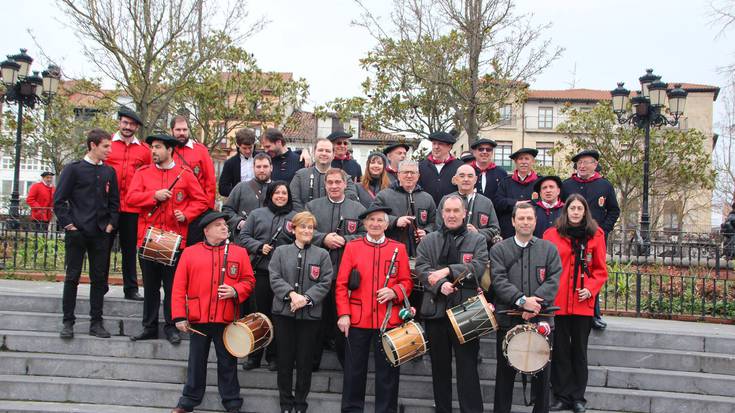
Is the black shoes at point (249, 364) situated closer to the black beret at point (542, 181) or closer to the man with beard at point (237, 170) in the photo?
the man with beard at point (237, 170)

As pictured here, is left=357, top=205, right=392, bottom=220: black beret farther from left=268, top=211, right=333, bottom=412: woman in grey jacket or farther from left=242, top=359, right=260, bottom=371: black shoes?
left=242, top=359, right=260, bottom=371: black shoes

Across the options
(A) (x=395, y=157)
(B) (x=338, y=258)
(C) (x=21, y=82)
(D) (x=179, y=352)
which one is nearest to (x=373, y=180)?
(A) (x=395, y=157)

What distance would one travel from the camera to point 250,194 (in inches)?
277

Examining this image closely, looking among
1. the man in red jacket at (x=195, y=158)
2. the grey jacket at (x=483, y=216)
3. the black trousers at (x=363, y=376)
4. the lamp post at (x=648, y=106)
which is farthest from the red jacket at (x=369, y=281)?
the lamp post at (x=648, y=106)

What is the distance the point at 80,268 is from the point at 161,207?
1.13 metres

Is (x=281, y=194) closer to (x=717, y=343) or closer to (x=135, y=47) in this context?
(x=717, y=343)

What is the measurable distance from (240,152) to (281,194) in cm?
169

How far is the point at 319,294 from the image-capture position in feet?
19.2

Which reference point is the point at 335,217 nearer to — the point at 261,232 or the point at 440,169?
the point at 261,232

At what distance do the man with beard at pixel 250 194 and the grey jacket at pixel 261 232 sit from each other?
426mm

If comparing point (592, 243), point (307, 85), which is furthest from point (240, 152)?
point (307, 85)

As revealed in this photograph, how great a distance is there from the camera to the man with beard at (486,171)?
25.0ft

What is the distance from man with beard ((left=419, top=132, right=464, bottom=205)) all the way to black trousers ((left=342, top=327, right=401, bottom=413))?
229 centimetres

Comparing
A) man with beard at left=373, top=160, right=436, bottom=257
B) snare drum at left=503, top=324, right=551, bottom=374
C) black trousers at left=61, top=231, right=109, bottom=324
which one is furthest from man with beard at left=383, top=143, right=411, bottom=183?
black trousers at left=61, top=231, right=109, bottom=324
